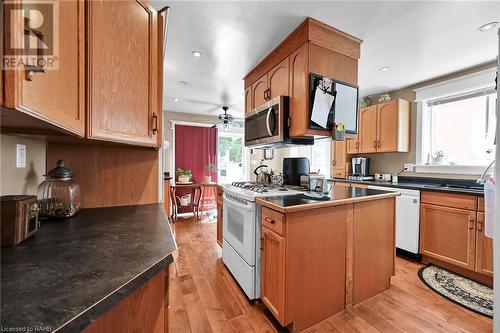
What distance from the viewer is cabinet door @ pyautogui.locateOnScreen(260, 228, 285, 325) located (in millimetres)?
1381

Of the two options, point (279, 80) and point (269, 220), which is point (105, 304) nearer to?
point (269, 220)

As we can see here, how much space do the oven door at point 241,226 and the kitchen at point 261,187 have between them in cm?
2

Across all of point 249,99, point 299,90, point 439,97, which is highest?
point 439,97

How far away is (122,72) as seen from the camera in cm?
103

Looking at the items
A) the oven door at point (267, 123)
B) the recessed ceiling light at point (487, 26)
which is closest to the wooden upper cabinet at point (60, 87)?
the oven door at point (267, 123)

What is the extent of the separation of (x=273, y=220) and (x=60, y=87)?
4.14ft

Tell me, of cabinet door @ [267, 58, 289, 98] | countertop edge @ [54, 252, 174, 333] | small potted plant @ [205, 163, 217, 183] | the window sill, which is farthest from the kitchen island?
small potted plant @ [205, 163, 217, 183]

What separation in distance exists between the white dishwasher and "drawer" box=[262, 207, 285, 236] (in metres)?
2.08

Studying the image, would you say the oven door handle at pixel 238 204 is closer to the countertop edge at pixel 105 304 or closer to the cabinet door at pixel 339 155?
the countertop edge at pixel 105 304

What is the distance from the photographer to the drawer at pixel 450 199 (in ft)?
6.95

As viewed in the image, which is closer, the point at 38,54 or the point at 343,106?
the point at 38,54

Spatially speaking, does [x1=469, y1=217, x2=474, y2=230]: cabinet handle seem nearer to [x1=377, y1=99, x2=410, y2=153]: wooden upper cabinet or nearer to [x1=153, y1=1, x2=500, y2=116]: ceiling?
[x1=377, y1=99, x2=410, y2=153]: wooden upper cabinet

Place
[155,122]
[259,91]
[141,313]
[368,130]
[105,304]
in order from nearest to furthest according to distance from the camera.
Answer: [105,304], [141,313], [155,122], [259,91], [368,130]


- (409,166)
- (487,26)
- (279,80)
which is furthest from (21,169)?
(409,166)
